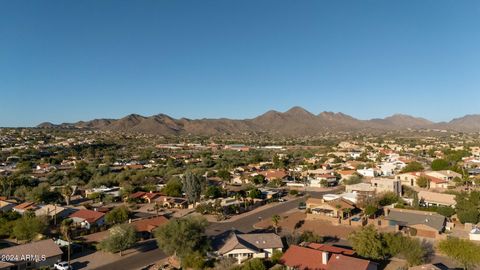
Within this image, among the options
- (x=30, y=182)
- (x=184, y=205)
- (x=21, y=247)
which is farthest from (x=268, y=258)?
(x=30, y=182)

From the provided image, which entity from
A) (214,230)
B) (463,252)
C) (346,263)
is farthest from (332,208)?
(346,263)

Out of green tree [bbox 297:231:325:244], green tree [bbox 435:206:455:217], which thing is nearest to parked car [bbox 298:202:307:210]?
green tree [bbox 297:231:325:244]

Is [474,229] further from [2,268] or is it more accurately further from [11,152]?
[11,152]

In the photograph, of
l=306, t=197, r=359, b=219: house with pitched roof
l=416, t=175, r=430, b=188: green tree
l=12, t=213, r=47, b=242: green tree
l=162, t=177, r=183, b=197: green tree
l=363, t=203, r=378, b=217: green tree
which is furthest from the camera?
l=416, t=175, r=430, b=188: green tree

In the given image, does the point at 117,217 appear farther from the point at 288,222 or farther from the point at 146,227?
the point at 288,222

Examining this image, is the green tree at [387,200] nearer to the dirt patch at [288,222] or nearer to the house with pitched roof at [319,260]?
the dirt patch at [288,222]

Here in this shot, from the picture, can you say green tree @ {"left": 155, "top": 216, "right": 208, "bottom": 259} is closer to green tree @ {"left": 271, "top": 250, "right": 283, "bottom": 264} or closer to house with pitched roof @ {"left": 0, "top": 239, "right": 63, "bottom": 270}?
green tree @ {"left": 271, "top": 250, "right": 283, "bottom": 264}
